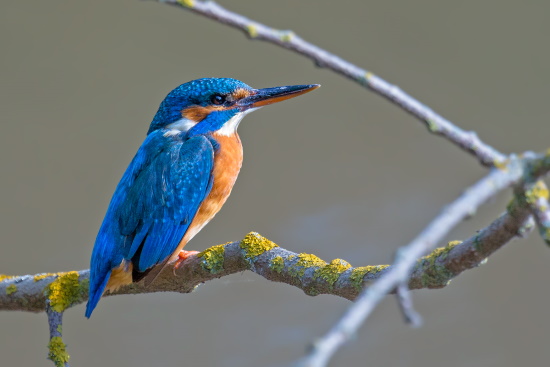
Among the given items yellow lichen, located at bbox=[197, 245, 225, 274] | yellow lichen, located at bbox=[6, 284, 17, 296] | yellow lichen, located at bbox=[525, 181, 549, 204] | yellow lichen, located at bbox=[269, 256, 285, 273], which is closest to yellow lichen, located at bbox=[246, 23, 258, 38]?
yellow lichen, located at bbox=[525, 181, 549, 204]

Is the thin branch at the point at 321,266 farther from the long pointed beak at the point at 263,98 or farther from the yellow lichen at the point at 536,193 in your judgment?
the long pointed beak at the point at 263,98

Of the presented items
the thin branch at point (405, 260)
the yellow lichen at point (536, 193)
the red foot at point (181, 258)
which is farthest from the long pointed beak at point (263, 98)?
the thin branch at point (405, 260)

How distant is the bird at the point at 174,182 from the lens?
1.95m

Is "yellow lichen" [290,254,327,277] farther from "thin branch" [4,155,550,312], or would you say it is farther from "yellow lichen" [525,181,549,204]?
"yellow lichen" [525,181,549,204]

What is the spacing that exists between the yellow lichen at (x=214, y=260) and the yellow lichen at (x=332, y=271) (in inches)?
13.9

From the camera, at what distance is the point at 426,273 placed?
1.33 m

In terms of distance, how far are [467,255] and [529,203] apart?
0.72ft

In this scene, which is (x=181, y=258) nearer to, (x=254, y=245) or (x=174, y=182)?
(x=174, y=182)

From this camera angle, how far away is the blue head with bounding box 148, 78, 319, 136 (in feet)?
7.38

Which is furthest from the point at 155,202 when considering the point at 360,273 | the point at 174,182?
the point at 360,273

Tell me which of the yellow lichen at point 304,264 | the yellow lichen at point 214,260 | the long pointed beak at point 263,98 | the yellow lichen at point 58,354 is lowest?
the yellow lichen at point 58,354

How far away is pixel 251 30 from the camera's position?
87cm

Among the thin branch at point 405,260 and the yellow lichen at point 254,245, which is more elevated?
the yellow lichen at point 254,245

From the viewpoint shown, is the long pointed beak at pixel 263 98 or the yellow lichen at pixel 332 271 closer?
the yellow lichen at pixel 332 271
